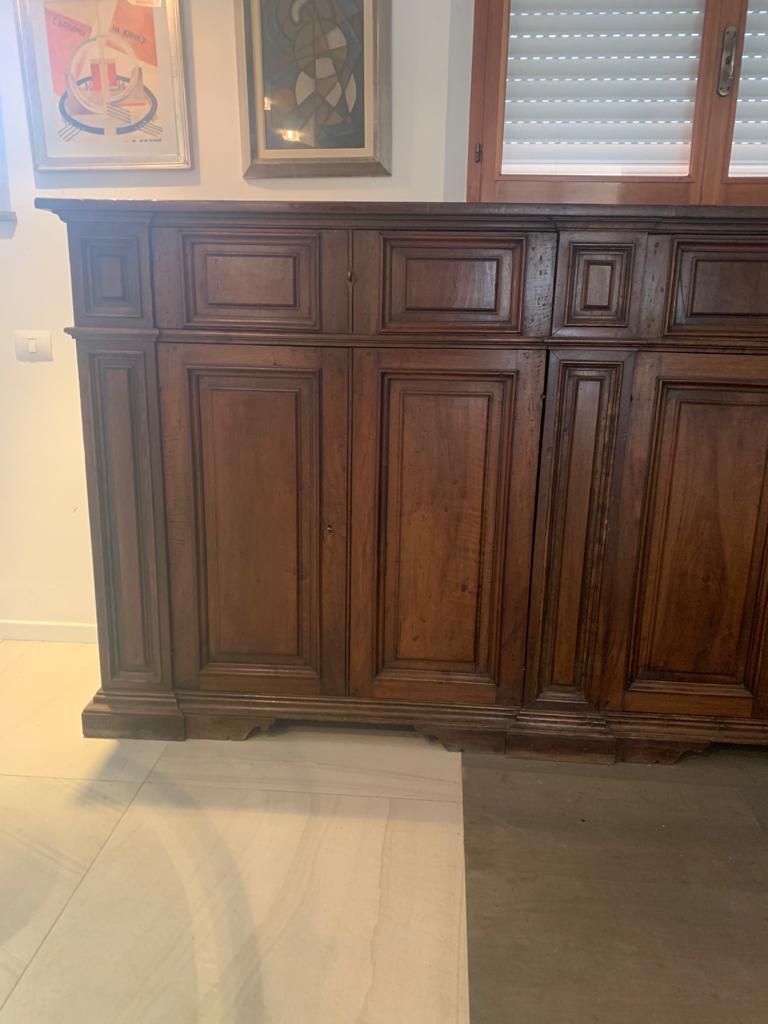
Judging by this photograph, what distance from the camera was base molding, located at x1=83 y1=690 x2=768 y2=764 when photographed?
1.75 m

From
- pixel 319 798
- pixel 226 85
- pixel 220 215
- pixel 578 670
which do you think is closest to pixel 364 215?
pixel 220 215

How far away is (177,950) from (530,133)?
1995 millimetres

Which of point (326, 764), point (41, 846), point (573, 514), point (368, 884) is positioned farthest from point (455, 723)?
point (41, 846)

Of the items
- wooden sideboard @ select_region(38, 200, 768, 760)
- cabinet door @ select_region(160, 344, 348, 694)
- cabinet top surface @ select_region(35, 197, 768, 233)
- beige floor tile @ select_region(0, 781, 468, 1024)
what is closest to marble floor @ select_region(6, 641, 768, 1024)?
beige floor tile @ select_region(0, 781, 468, 1024)

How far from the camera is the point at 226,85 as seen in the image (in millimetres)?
1892

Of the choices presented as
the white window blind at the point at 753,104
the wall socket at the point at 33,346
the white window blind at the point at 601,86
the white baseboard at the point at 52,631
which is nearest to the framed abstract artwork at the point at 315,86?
the white window blind at the point at 601,86

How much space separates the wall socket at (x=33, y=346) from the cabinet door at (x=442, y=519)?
1.07 meters

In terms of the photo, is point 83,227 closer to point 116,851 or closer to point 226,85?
point 226,85

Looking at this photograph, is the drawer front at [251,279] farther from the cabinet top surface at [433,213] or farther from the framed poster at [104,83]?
the framed poster at [104,83]

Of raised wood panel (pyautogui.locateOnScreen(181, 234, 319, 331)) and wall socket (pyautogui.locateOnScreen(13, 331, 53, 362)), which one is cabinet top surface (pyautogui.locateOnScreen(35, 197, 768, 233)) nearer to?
raised wood panel (pyautogui.locateOnScreen(181, 234, 319, 331))

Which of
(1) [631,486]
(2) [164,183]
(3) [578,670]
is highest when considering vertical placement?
(2) [164,183]

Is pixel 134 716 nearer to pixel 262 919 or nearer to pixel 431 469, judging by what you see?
pixel 262 919

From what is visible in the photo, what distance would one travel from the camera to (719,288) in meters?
1.49

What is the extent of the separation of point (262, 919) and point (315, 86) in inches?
75.0
